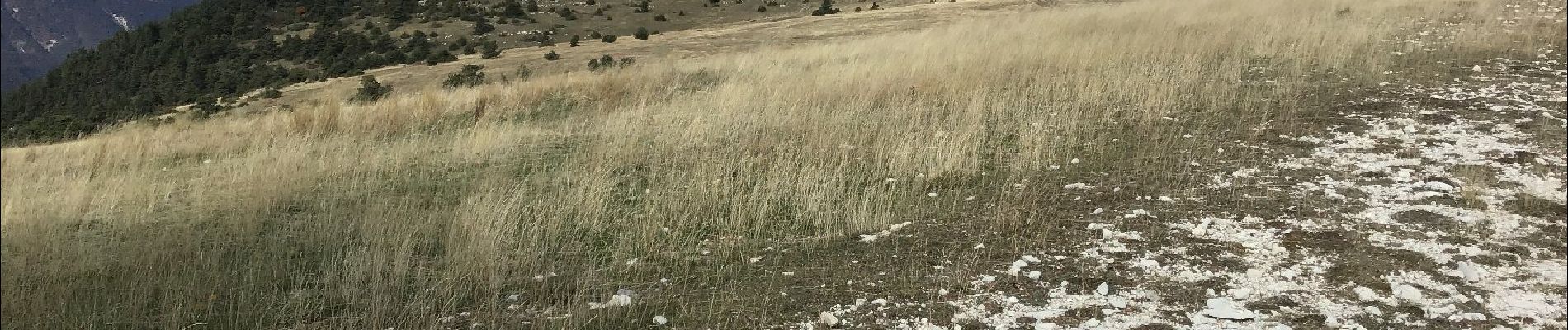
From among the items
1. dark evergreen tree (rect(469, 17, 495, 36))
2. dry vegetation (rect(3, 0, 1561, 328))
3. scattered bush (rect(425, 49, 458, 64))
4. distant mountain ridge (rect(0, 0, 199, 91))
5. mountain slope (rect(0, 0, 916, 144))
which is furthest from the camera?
dark evergreen tree (rect(469, 17, 495, 36))

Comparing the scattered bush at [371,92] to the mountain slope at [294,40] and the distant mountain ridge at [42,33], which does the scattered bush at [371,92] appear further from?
the distant mountain ridge at [42,33]

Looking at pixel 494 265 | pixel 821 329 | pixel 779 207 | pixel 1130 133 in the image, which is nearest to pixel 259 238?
pixel 494 265

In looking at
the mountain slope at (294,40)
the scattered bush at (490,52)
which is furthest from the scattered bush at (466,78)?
the mountain slope at (294,40)

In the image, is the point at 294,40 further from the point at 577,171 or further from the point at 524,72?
the point at 577,171

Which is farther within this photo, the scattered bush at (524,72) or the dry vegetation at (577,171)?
the scattered bush at (524,72)

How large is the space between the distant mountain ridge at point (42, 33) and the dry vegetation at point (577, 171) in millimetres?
963

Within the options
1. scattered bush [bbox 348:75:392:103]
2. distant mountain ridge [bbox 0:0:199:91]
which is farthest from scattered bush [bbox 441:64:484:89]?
distant mountain ridge [bbox 0:0:199:91]

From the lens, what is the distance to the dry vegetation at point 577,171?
4.21 m

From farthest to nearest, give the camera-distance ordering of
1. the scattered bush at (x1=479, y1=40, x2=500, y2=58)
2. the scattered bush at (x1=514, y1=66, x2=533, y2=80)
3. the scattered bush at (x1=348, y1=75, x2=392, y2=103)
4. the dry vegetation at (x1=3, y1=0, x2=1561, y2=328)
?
the scattered bush at (x1=479, y1=40, x2=500, y2=58), the scattered bush at (x1=514, y1=66, x2=533, y2=80), the scattered bush at (x1=348, y1=75, x2=392, y2=103), the dry vegetation at (x1=3, y1=0, x2=1561, y2=328)

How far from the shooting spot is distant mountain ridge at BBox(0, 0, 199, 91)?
3.83 meters

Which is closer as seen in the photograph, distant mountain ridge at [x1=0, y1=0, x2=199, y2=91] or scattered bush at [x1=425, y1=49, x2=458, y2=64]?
distant mountain ridge at [x1=0, y1=0, x2=199, y2=91]

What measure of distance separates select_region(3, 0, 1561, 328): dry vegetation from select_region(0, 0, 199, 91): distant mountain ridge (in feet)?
3.16

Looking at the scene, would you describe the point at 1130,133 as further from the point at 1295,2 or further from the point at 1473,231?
the point at 1295,2

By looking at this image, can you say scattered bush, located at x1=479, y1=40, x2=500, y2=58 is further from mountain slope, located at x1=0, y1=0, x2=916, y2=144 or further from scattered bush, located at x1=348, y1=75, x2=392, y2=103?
scattered bush, located at x1=348, y1=75, x2=392, y2=103
